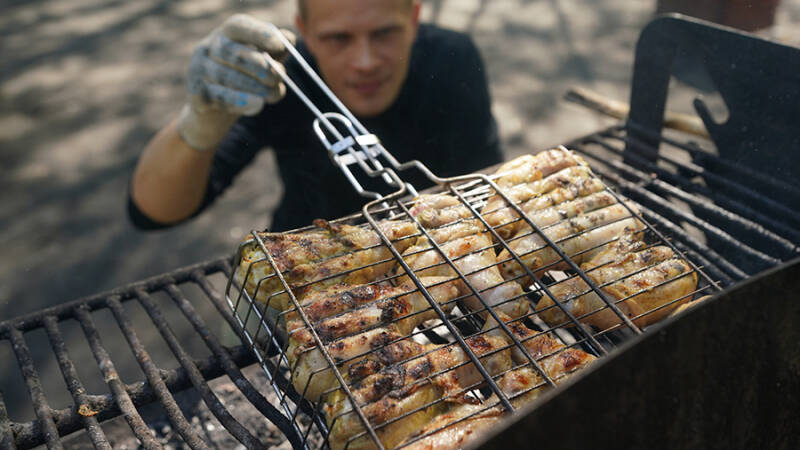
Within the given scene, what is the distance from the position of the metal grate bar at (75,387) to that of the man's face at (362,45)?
1.80 metres

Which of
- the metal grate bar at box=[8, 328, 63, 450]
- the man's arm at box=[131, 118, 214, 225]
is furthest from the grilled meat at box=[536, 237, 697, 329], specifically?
the man's arm at box=[131, 118, 214, 225]

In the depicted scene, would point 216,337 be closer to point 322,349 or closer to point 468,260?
point 322,349

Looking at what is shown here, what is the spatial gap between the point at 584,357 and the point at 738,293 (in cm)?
54

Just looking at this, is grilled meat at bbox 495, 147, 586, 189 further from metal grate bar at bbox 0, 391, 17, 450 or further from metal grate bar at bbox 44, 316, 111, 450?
metal grate bar at bbox 0, 391, 17, 450

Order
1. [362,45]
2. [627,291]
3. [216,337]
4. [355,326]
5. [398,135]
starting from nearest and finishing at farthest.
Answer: [355,326] → [627,291] → [216,337] → [362,45] → [398,135]

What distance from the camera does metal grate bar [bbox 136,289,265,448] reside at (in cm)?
174

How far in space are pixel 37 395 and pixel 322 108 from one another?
212 cm

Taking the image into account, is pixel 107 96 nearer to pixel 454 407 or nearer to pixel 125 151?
pixel 125 151

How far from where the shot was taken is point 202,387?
1916mm

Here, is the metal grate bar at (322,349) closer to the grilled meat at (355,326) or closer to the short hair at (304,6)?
the grilled meat at (355,326)

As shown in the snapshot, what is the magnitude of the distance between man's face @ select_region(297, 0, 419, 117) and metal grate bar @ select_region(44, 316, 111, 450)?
1.80m

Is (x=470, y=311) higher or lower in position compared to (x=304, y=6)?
lower

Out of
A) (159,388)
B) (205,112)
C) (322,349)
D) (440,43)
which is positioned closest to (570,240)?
(322,349)

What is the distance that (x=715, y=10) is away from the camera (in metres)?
6.38
